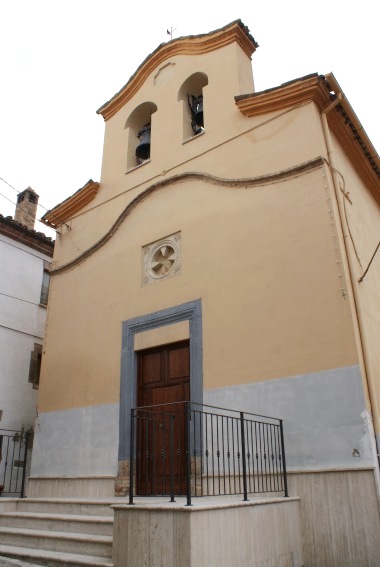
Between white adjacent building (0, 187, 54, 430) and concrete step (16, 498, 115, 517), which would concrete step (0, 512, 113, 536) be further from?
white adjacent building (0, 187, 54, 430)

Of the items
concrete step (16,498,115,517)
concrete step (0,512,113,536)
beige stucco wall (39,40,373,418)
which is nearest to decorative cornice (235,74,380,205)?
beige stucco wall (39,40,373,418)

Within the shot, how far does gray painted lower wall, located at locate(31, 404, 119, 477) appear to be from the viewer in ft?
26.9

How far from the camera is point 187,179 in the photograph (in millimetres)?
8922

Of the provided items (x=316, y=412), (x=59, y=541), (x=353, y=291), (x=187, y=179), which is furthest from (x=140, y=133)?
(x=59, y=541)

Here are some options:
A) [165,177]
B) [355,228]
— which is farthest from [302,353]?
[165,177]

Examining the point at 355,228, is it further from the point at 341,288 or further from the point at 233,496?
the point at 233,496

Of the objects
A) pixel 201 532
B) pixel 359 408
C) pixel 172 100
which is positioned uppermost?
pixel 172 100

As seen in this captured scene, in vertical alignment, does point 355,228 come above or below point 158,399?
above

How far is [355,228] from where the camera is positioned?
777 cm

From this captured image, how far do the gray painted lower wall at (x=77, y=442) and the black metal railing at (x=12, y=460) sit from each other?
146cm

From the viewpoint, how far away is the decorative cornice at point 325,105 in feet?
25.3

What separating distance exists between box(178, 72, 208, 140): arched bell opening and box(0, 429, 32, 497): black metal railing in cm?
715

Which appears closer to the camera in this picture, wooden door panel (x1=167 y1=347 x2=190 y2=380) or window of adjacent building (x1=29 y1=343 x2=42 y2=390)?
wooden door panel (x1=167 y1=347 x2=190 y2=380)

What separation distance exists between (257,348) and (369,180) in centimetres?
455
